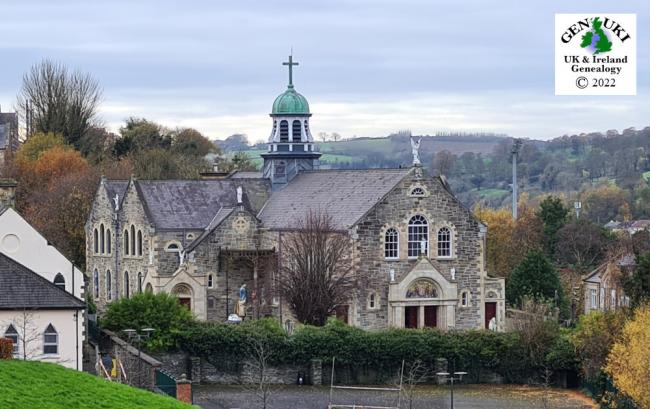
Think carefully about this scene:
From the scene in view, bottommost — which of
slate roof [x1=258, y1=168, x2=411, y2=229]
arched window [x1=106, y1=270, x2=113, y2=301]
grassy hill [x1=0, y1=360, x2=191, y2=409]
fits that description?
grassy hill [x1=0, y1=360, x2=191, y2=409]

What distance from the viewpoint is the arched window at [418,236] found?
7425 centimetres

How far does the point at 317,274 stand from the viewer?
235 feet

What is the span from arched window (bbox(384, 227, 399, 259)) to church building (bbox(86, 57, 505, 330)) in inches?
1.7

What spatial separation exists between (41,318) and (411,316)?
983 inches

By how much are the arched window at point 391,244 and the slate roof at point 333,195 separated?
144 cm

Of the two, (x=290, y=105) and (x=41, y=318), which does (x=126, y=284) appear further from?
(x=41, y=318)

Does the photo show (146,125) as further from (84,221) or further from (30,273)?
(30,273)

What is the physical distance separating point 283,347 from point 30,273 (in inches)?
553

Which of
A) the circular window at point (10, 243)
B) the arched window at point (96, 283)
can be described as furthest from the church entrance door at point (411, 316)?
the circular window at point (10, 243)

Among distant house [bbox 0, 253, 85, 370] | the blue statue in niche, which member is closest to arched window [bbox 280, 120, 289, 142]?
the blue statue in niche

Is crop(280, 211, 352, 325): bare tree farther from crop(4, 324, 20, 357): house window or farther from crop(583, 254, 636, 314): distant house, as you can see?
crop(4, 324, 20, 357): house window

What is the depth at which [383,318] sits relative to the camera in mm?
73062

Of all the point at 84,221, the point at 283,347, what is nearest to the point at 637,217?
the point at 84,221

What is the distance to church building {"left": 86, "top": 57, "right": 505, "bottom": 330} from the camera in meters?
73.3
